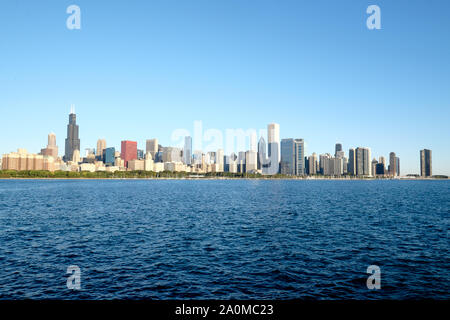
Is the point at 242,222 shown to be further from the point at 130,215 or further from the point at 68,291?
the point at 68,291

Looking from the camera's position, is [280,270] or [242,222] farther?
[242,222]

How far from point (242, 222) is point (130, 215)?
25934 mm

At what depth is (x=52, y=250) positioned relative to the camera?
37.7m

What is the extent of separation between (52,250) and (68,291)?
15270 mm
